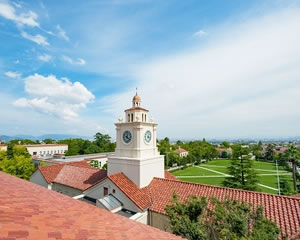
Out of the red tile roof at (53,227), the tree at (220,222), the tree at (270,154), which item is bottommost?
the tree at (270,154)

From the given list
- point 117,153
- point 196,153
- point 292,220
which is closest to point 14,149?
point 117,153

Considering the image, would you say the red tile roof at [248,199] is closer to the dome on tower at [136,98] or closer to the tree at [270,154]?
the dome on tower at [136,98]

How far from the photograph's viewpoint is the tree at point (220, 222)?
221 inches

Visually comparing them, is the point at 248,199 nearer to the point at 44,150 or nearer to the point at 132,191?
the point at 132,191

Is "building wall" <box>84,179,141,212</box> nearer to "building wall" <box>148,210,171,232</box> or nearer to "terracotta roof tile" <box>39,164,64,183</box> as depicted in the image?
"building wall" <box>148,210,171,232</box>

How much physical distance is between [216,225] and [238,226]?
37.8 inches

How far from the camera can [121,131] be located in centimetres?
1673

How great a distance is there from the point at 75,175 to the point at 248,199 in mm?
18041

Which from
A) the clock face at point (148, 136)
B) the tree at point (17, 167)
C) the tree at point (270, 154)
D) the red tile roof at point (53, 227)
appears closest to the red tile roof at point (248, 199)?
the clock face at point (148, 136)

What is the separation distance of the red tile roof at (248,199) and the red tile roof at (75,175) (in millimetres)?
6929

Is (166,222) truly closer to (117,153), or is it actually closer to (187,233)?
(187,233)

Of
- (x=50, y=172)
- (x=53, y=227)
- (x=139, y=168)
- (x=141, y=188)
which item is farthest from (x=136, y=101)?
(x=50, y=172)

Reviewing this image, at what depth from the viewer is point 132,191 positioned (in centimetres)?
1376

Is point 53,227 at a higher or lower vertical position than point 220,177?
higher
